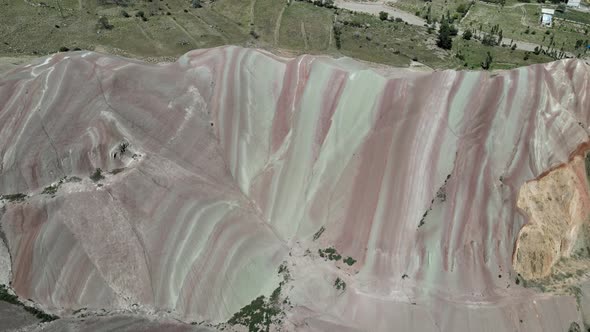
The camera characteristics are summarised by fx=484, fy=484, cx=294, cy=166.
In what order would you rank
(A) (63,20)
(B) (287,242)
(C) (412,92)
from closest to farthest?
(B) (287,242) → (C) (412,92) → (A) (63,20)

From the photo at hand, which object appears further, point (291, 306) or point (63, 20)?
point (63, 20)

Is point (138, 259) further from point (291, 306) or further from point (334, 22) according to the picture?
point (334, 22)

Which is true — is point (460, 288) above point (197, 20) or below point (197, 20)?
below

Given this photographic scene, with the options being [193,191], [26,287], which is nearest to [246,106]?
[193,191]

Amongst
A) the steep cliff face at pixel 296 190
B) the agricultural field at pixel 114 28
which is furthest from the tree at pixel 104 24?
the steep cliff face at pixel 296 190

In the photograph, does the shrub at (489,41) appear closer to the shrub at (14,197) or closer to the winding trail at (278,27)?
the winding trail at (278,27)

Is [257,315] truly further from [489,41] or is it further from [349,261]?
[489,41]

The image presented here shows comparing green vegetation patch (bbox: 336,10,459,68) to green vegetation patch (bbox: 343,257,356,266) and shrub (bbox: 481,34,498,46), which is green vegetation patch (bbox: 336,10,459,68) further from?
green vegetation patch (bbox: 343,257,356,266)
